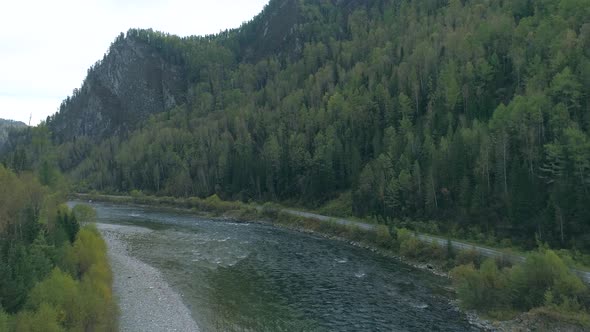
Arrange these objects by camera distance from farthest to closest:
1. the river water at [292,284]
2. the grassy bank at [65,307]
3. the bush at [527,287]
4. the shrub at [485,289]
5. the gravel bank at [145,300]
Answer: the shrub at [485,289]
the river water at [292,284]
the gravel bank at [145,300]
the bush at [527,287]
the grassy bank at [65,307]

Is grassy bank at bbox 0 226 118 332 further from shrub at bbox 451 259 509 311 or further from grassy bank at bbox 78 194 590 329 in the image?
grassy bank at bbox 78 194 590 329

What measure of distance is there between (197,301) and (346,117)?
76514 millimetres

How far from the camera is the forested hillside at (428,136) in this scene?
54781 millimetres

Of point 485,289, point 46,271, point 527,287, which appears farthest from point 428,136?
point 46,271

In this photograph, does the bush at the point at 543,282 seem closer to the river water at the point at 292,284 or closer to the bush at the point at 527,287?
the bush at the point at 527,287

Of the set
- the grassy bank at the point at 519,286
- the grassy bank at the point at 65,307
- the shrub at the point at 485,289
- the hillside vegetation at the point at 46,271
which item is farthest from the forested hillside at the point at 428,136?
the grassy bank at the point at 65,307

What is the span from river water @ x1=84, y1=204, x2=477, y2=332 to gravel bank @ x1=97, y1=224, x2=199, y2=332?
109 cm

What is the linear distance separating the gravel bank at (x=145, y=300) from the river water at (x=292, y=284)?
1089 mm

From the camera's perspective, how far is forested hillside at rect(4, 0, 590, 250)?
54781 mm

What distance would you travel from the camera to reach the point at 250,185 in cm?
11106

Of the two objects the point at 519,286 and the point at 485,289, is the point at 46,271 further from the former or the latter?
the point at 519,286

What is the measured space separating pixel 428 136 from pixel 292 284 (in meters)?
42.0

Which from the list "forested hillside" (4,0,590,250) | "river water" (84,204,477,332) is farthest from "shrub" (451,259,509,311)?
"forested hillside" (4,0,590,250)

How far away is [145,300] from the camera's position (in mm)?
38500
